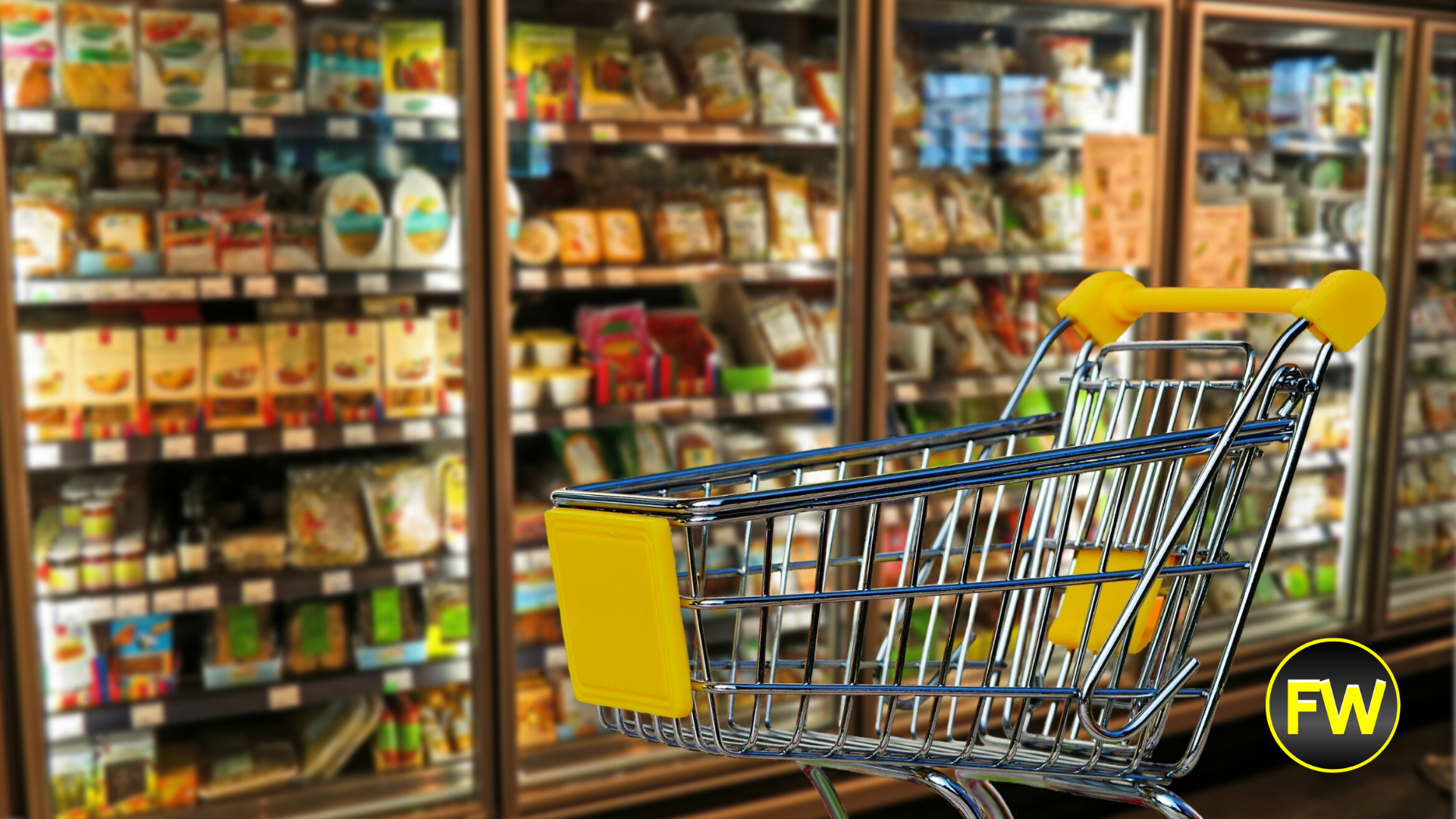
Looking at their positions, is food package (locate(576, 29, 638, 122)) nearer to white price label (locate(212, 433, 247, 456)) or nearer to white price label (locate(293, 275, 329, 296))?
white price label (locate(293, 275, 329, 296))

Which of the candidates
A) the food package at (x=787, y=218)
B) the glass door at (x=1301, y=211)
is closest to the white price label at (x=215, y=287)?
the food package at (x=787, y=218)

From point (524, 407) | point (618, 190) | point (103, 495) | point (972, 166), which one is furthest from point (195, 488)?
point (972, 166)

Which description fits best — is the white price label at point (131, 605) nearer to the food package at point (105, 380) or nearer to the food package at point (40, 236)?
the food package at point (105, 380)

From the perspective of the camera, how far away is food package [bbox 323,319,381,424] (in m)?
2.51

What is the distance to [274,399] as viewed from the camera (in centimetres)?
248

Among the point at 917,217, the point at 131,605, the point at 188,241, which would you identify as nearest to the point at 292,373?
the point at 188,241

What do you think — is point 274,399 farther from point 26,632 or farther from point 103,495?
point 26,632

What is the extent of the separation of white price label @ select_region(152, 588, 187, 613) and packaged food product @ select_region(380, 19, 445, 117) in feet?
3.33

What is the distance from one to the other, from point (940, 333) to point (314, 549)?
1595 millimetres

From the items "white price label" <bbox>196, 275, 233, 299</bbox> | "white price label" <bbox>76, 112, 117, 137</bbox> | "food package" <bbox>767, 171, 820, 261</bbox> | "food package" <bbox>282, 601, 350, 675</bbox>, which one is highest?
"white price label" <bbox>76, 112, 117, 137</bbox>

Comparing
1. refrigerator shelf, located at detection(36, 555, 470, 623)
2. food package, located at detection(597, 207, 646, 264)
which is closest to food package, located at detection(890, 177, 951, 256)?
food package, located at detection(597, 207, 646, 264)

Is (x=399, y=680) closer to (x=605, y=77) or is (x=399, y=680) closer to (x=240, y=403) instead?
(x=240, y=403)

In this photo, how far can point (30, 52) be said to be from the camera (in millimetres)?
2238

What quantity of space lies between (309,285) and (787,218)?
1104 mm
